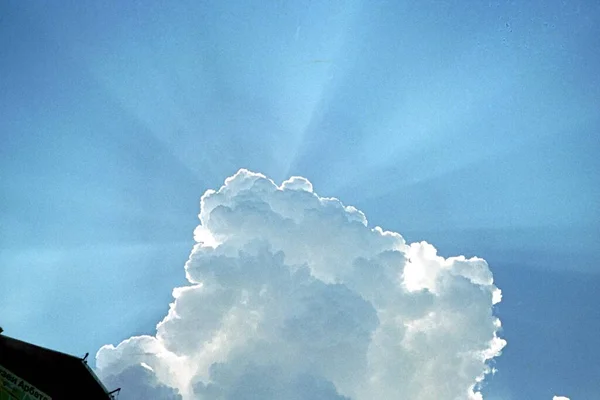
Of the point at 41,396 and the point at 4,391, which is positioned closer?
the point at 4,391

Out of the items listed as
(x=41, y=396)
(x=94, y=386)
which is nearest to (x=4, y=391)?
(x=41, y=396)

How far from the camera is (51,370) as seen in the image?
2488cm

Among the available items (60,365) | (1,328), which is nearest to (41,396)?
(60,365)

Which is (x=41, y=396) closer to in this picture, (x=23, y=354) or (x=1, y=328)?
(x=23, y=354)

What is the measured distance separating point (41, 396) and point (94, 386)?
10.7 ft

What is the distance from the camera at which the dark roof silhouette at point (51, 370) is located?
2336cm

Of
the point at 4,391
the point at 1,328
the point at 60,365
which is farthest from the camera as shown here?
the point at 60,365

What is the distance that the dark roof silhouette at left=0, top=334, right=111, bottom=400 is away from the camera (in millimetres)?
23359

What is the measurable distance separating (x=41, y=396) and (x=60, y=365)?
2.09 metres

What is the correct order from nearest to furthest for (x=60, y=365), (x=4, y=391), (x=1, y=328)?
(x=4, y=391) < (x=1, y=328) < (x=60, y=365)

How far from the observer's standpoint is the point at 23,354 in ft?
78.2

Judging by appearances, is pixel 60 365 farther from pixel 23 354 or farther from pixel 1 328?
pixel 1 328

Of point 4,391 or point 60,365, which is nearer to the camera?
point 4,391

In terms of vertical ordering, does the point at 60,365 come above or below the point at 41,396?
above
